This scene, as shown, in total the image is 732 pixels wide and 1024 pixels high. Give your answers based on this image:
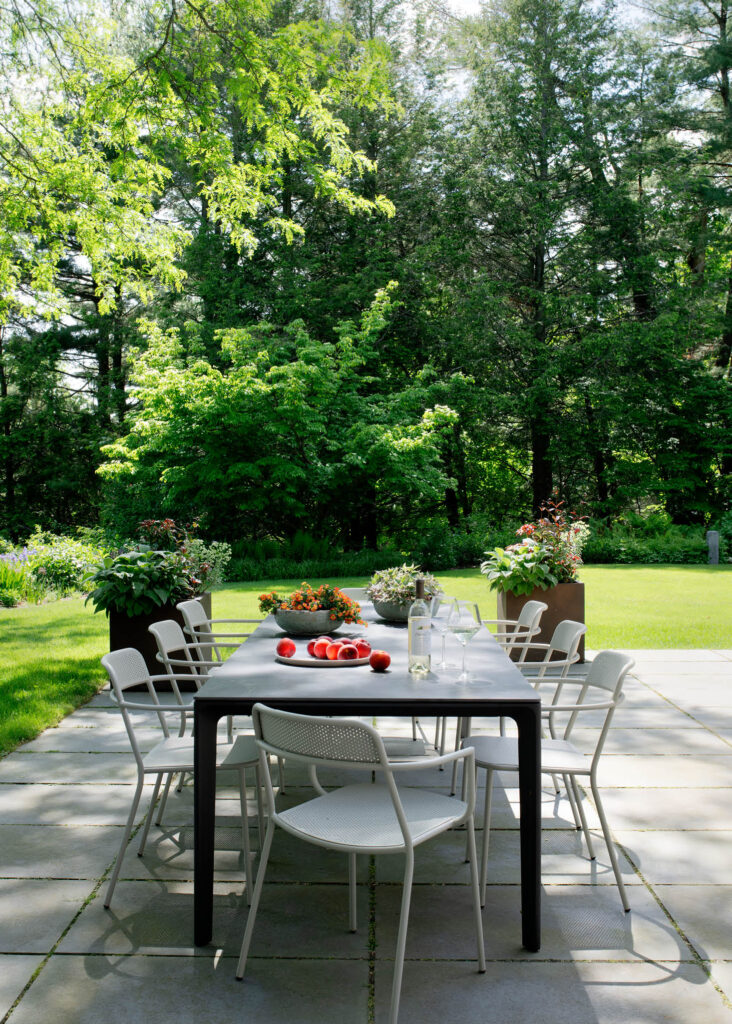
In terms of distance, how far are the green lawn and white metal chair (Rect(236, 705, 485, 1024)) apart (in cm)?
270

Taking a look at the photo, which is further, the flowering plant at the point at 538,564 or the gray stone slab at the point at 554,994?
the flowering plant at the point at 538,564

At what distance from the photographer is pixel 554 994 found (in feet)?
7.43

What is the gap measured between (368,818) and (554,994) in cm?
67

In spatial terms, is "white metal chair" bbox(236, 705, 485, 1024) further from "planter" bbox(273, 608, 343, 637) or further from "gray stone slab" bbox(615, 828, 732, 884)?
"planter" bbox(273, 608, 343, 637)

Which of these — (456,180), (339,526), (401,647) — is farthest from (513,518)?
(401,647)

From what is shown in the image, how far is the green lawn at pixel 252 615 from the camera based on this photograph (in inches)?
221

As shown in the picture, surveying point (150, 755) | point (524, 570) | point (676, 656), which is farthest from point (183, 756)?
point (676, 656)

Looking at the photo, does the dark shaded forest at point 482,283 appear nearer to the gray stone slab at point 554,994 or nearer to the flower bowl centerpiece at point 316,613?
the flower bowl centerpiece at point 316,613

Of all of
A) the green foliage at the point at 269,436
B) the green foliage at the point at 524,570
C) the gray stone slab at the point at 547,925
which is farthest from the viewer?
the green foliage at the point at 269,436

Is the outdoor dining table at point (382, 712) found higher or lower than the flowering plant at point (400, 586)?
lower

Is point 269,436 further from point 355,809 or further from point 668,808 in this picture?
point 355,809

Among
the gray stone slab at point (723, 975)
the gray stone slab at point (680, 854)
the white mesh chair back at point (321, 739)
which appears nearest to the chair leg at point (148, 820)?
the white mesh chair back at point (321, 739)

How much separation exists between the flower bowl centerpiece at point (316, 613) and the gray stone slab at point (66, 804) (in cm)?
104

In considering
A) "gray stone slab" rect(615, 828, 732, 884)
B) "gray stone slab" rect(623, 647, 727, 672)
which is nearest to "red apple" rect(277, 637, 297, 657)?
"gray stone slab" rect(615, 828, 732, 884)
